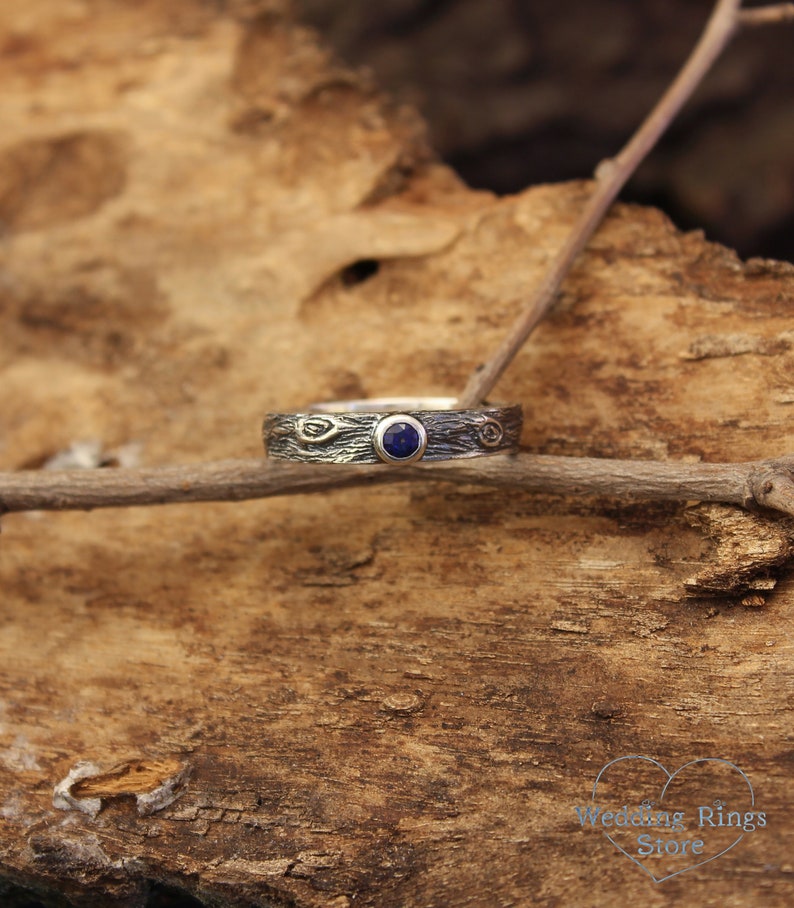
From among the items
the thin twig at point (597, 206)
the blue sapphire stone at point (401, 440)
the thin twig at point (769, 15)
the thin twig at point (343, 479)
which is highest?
the thin twig at point (769, 15)

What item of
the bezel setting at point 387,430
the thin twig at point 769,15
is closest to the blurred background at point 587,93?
the thin twig at point 769,15

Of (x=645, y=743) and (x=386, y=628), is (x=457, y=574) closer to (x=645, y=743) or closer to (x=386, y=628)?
(x=386, y=628)

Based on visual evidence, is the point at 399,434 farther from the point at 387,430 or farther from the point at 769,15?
the point at 769,15

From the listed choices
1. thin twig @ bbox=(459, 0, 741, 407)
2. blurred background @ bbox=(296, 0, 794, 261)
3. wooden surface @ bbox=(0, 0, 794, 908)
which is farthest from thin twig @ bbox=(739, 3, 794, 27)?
blurred background @ bbox=(296, 0, 794, 261)

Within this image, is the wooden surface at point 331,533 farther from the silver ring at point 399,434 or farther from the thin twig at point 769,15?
the thin twig at point 769,15

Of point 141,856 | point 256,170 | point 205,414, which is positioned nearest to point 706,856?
point 141,856
